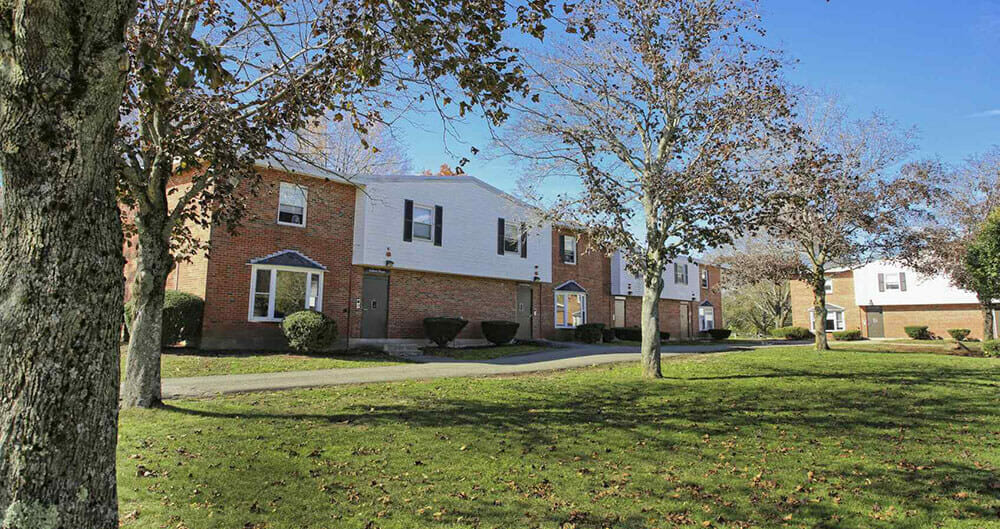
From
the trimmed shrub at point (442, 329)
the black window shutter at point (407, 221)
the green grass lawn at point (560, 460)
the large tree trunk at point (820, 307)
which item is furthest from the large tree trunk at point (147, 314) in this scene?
the large tree trunk at point (820, 307)

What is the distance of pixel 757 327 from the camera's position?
54344mm

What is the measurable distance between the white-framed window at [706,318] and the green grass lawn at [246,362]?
2705 centimetres

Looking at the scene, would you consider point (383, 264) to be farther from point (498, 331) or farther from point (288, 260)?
point (498, 331)

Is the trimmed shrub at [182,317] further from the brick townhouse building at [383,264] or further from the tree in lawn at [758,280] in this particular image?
the tree in lawn at [758,280]

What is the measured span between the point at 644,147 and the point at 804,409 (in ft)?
21.5

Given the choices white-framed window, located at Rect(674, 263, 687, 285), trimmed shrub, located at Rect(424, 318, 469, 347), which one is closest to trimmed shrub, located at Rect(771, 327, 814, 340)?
white-framed window, located at Rect(674, 263, 687, 285)

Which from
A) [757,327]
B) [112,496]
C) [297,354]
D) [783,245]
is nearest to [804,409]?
[112,496]

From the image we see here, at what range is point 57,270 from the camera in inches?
122

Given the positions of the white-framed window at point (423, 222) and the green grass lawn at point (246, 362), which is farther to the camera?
the white-framed window at point (423, 222)

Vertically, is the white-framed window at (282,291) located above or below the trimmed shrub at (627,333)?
above

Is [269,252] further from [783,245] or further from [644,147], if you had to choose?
[783,245]

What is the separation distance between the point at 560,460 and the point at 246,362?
33.6 feet

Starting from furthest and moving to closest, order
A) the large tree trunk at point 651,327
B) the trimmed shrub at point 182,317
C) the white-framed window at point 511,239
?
the white-framed window at point 511,239 < the trimmed shrub at point 182,317 < the large tree trunk at point 651,327

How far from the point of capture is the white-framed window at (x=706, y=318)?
38188 millimetres
